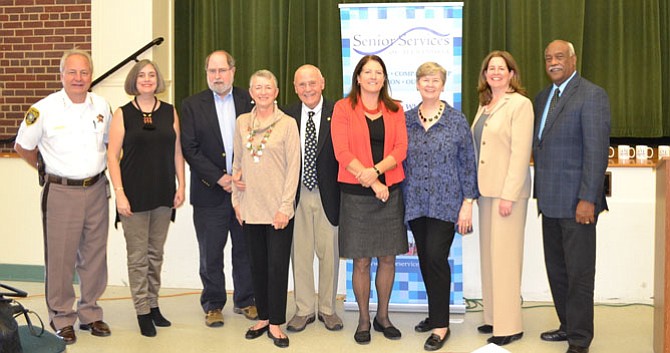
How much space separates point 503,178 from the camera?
12.1ft

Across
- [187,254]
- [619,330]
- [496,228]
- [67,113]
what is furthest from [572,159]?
[187,254]

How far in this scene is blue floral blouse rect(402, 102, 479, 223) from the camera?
364cm

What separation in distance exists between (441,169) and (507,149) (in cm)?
35

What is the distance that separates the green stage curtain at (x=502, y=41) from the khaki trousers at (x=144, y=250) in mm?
2936

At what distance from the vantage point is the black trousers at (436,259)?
3.68 metres

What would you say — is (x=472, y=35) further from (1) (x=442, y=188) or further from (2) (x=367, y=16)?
(1) (x=442, y=188)

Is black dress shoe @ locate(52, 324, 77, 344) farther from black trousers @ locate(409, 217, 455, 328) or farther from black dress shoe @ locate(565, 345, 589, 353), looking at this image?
black dress shoe @ locate(565, 345, 589, 353)

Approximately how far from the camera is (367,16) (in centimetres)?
448

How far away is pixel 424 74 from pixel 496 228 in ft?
2.87

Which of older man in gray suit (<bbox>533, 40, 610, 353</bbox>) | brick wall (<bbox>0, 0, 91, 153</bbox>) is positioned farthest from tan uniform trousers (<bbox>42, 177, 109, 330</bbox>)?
brick wall (<bbox>0, 0, 91, 153</bbox>)

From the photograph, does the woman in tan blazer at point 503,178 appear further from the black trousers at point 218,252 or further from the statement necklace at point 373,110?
the black trousers at point 218,252

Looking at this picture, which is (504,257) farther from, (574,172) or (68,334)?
(68,334)

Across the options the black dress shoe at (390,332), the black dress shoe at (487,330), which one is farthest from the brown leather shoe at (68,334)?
the black dress shoe at (487,330)

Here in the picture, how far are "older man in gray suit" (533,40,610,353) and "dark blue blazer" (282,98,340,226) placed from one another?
1049 mm
